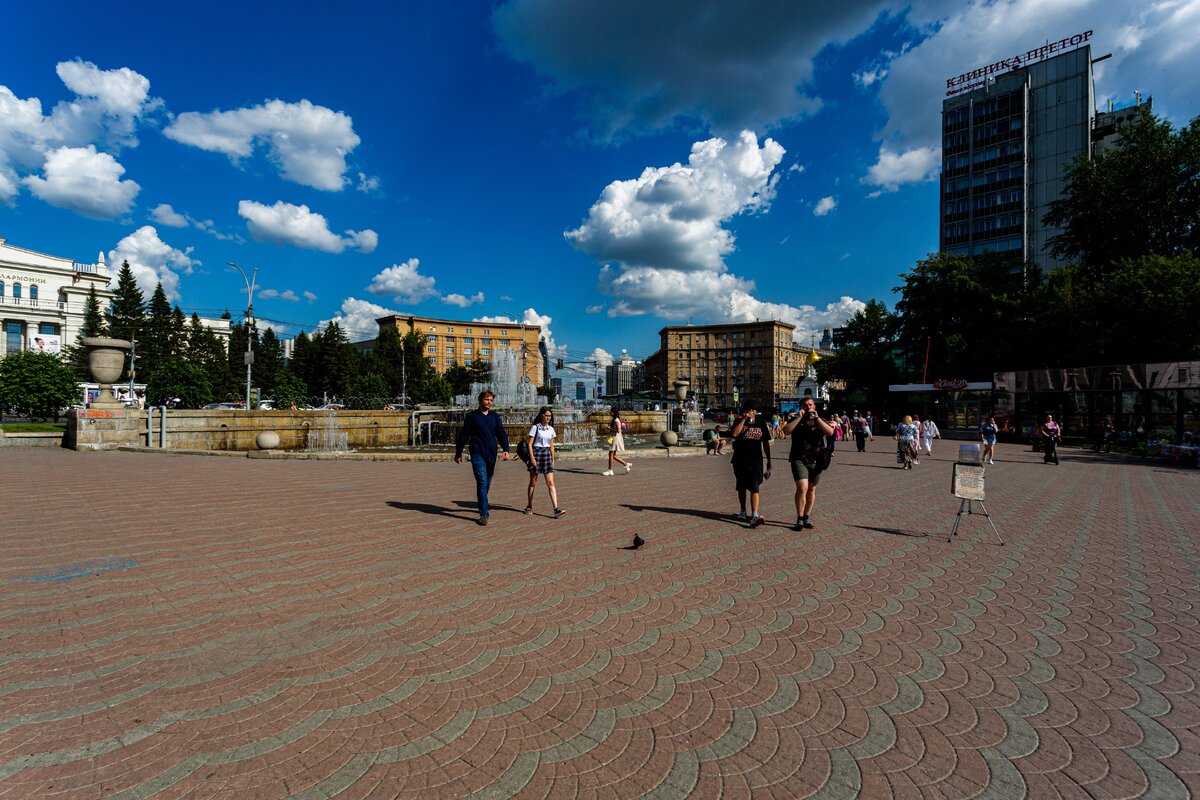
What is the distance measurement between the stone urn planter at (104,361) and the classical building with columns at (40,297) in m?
59.4

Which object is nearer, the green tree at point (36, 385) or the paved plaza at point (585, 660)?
the paved plaza at point (585, 660)

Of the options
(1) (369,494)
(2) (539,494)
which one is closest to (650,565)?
(2) (539,494)

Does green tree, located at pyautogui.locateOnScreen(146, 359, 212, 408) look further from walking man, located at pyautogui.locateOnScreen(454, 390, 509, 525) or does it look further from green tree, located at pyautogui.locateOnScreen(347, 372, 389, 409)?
walking man, located at pyautogui.locateOnScreen(454, 390, 509, 525)

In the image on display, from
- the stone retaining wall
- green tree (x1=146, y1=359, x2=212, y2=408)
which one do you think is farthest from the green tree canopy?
the stone retaining wall

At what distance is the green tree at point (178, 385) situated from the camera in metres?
47.5

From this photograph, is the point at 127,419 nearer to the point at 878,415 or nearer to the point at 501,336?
the point at 878,415

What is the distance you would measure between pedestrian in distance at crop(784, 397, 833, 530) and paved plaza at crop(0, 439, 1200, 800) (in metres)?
0.59

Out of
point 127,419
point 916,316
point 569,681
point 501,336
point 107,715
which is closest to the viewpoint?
point 107,715

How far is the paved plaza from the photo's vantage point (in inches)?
98.3

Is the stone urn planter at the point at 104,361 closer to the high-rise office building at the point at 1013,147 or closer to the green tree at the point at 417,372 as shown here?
the green tree at the point at 417,372

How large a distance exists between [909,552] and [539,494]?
6478 millimetres

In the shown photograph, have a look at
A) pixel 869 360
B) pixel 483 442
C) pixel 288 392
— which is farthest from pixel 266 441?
pixel 869 360

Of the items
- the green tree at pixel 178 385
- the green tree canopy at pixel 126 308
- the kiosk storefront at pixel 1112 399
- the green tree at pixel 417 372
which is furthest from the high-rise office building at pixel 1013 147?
the green tree canopy at pixel 126 308

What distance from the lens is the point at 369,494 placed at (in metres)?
10.2
